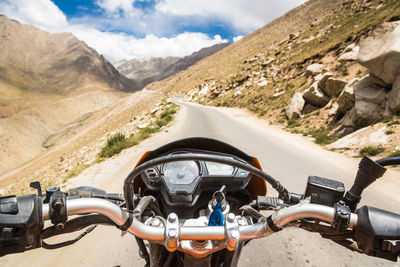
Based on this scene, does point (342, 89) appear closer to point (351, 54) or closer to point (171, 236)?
point (351, 54)

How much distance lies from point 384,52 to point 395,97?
1730 millimetres

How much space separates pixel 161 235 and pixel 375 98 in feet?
36.2

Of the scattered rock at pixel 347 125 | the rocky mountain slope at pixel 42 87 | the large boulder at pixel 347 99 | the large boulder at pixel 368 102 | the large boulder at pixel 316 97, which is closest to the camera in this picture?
the large boulder at pixel 368 102

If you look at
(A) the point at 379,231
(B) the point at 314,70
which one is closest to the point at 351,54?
(B) the point at 314,70

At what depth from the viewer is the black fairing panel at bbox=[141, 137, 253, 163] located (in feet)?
6.40

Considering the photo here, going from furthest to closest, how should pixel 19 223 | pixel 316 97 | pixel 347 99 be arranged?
pixel 316 97
pixel 347 99
pixel 19 223

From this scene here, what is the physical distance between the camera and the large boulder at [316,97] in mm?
13345

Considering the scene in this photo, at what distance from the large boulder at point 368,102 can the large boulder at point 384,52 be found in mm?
608

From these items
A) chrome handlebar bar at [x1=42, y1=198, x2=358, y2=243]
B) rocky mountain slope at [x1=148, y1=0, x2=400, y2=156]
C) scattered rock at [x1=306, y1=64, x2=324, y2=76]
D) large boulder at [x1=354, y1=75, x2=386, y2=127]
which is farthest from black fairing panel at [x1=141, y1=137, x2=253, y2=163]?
scattered rock at [x1=306, y1=64, x2=324, y2=76]

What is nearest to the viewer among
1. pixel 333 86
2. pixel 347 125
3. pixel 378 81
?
pixel 378 81

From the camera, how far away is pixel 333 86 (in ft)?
41.9

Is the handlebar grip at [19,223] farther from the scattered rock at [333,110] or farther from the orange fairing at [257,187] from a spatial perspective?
the scattered rock at [333,110]

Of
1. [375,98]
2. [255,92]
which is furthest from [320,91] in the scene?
[255,92]

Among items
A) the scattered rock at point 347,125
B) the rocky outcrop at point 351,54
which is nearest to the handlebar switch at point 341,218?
the scattered rock at point 347,125
